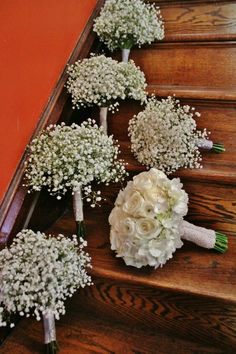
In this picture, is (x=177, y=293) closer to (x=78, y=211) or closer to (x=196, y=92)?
(x=78, y=211)

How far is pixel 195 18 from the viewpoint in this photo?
1.90 metres

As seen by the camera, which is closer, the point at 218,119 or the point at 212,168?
the point at 212,168

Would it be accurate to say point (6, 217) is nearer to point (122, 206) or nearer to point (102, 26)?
point (122, 206)

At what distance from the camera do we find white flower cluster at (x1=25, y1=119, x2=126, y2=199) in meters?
1.29

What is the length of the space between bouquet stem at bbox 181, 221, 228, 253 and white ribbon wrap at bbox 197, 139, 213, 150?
1.19 feet

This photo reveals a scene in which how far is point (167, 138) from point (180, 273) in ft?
1.68

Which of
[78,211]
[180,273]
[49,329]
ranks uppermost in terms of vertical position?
[78,211]

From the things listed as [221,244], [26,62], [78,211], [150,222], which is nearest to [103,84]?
[26,62]

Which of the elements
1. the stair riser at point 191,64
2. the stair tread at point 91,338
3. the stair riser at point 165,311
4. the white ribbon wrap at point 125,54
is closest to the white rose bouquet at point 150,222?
the stair riser at point 165,311

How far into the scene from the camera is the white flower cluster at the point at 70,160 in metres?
1.29

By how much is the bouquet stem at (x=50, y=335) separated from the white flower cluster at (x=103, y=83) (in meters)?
0.88

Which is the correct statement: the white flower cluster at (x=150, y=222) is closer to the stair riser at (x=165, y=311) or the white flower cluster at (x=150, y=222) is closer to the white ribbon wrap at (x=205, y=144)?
the stair riser at (x=165, y=311)

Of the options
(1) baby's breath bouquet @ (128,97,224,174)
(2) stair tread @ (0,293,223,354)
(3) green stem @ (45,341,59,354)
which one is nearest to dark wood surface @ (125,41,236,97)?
(1) baby's breath bouquet @ (128,97,224,174)

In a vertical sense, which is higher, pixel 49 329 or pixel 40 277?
pixel 40 277
